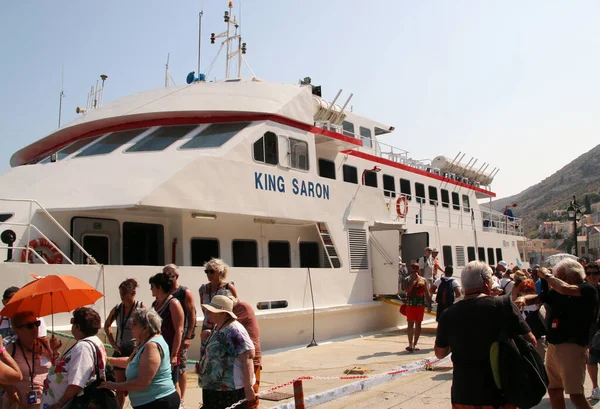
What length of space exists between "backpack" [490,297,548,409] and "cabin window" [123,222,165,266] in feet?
22.9

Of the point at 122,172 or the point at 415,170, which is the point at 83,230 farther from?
the point at 415,170

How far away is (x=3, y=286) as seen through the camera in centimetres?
669

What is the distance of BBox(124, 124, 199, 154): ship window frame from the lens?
998 cm

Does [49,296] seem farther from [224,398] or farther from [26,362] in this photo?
[224,398]

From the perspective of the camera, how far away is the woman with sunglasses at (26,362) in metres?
4.35

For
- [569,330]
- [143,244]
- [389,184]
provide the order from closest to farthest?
[569,330] → [143,244] → [389,184]

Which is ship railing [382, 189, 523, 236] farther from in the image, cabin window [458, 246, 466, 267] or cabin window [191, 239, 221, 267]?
cabin window [191, 239, 221, 267]

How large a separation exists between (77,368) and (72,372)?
0.04 meters

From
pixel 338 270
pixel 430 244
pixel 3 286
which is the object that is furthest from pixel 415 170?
pixel 3 286

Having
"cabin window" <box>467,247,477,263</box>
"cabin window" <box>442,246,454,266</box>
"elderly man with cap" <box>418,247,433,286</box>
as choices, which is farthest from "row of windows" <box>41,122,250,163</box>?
"cabin window" <box>467,247,477,263</box>

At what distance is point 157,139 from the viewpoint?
1036 centimetres

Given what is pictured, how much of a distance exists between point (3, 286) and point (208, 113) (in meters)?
5.13

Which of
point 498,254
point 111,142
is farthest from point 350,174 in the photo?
point 498,254

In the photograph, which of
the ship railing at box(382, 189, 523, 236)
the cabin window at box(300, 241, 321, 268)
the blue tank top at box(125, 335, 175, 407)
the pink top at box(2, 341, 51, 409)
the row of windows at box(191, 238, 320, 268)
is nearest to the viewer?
the blue tank top at box(125, 335, 175, 407)
